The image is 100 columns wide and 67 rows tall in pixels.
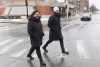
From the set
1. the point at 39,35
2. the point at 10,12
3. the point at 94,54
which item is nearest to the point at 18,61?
the point at 39,35

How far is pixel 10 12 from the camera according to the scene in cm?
7856

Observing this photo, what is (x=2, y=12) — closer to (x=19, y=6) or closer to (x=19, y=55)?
(x=19, y=6)

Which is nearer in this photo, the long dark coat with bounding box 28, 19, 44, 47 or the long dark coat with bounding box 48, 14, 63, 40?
the long dark coat with bounding box 28, 19, 44, 47

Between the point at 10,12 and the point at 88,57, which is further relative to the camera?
the point at 10,12

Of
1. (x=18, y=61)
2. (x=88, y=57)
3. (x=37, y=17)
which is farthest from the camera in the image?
(x=88, y=57)

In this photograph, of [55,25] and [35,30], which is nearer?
[35,30]

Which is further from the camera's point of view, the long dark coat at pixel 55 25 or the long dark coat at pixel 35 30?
the long dark coat at pixel 55 25

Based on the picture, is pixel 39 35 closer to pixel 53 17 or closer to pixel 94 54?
pixel 53 17

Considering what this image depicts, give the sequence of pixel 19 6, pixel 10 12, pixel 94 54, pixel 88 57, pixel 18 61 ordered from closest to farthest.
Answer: pixel 18 61, pixel 88 57, pixel 94 54, pixel 10 12, pixel 19 6

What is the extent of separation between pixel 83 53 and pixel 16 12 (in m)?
67.0

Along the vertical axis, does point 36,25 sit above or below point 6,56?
above

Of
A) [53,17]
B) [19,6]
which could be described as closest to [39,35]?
[53,17]

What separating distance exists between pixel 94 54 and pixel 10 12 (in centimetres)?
6737

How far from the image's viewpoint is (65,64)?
10250mm
